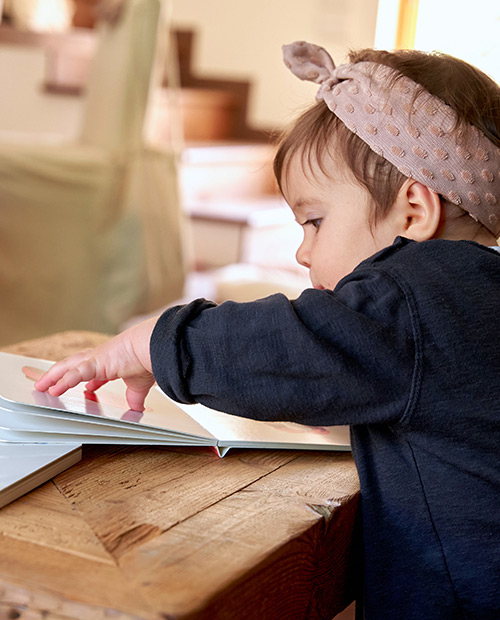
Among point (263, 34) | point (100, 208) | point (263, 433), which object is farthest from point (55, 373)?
point (263, 34)

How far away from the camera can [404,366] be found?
0.62 m

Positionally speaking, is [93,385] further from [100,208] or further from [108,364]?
[100,208]

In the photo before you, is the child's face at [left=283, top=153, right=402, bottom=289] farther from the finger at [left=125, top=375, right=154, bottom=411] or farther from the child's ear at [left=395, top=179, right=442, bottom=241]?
the finger at [left=125, top=375, right=154, bottom=411]

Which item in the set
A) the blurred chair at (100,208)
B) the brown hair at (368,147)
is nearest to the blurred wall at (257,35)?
the blurred chair at (100,208)

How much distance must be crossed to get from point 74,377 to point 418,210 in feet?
1.20

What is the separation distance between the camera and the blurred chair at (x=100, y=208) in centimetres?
217

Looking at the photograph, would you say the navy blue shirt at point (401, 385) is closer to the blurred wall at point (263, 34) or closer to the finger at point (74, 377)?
the finger at point (74, 377)

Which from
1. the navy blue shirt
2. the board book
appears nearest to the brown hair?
the navy blue shirt

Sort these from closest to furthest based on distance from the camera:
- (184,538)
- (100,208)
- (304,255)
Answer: (184,538), (304,255), (100,208)

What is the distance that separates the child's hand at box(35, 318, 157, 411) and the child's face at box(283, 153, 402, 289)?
8.7 inches

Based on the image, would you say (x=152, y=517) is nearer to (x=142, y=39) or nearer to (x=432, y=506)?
(x=432, y=506)

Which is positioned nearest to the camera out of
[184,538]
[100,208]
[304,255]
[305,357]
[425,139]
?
[184,538]

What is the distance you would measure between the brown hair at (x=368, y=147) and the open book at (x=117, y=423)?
0.78 ft

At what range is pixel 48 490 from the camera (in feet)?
1.88
